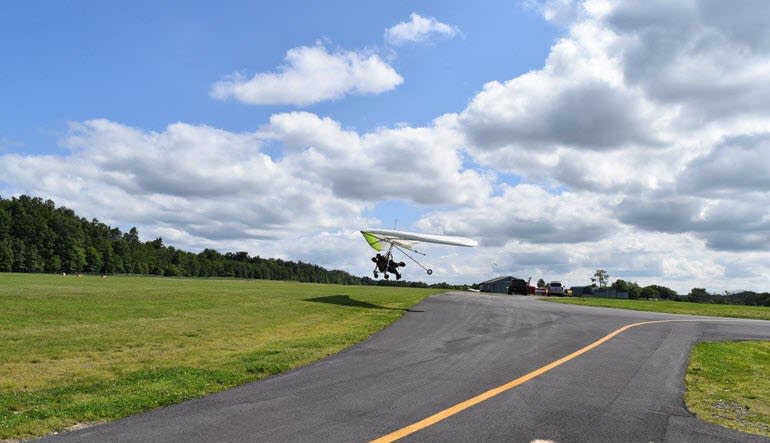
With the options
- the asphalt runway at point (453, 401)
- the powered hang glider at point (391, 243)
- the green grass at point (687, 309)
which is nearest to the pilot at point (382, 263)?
the powered hang glider at point (391, 243)

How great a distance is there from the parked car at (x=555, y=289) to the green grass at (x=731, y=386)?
181 ft

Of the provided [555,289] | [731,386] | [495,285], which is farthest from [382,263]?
[495,285]

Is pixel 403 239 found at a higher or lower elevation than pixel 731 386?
higher

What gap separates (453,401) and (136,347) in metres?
10.1

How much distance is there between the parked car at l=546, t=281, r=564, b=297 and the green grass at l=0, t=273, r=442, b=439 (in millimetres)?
48839

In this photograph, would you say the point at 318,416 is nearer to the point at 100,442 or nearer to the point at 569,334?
the point at 100,442

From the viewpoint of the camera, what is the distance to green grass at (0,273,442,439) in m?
9.02

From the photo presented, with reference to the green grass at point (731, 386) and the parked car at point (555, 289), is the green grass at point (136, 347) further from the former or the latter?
the parked car at point (555, 289)

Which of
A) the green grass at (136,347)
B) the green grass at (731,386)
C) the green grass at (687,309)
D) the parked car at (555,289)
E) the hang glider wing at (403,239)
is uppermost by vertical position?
the hang glider wing at (403,239)

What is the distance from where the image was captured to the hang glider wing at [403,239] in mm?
35312

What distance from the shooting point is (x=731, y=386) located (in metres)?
11.7

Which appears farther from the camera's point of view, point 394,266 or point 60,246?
point 60,246

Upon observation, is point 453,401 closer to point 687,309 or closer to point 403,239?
point 403,239

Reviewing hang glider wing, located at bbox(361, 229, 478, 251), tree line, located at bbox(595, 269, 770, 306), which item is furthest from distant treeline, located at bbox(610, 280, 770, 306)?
hang glider wing, located at bbox(361, 229, 478, 251)
